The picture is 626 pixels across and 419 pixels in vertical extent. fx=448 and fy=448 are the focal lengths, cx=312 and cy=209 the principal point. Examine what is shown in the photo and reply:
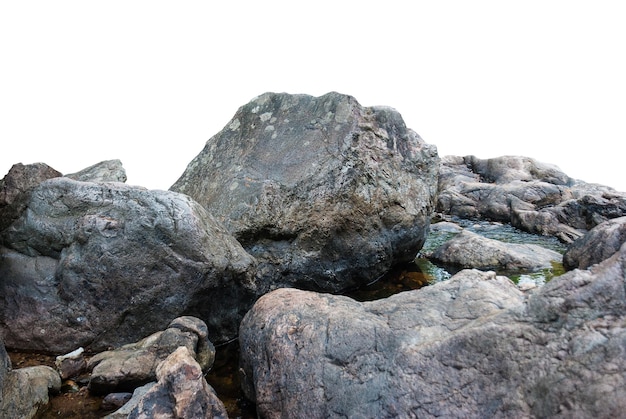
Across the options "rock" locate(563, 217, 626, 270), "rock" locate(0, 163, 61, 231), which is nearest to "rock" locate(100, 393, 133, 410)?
"rock" locate(0, 163, 61, 231)

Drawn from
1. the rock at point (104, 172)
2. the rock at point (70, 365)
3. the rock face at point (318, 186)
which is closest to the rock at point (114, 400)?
the rock at point (70, 365)

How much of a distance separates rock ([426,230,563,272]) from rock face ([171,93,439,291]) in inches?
42.1

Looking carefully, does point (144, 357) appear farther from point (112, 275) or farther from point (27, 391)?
point (112, 275)

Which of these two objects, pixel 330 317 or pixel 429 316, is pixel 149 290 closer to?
pixel 330 317

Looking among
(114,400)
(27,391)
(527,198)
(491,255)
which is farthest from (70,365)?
(527,198)

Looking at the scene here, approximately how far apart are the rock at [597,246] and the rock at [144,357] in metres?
6.87

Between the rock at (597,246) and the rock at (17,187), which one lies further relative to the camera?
the rock at (597,246)

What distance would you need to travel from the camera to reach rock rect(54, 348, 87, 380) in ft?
19.3

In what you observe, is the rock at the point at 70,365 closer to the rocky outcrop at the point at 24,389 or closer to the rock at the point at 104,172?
the rocky outcrop at the point at 24,389

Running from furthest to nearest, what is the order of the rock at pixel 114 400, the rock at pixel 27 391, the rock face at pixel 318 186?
the rock face at pixel 318 186, the rock at pixel 114 400, the rock at pixel 27 391

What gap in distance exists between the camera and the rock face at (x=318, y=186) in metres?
8.53

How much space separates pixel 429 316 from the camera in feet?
15.7

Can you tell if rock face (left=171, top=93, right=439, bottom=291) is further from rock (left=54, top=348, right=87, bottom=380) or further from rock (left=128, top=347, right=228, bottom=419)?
rock (left=128, top=347, right=228, bottom=419)

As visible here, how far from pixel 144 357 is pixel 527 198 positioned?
46.9ft
